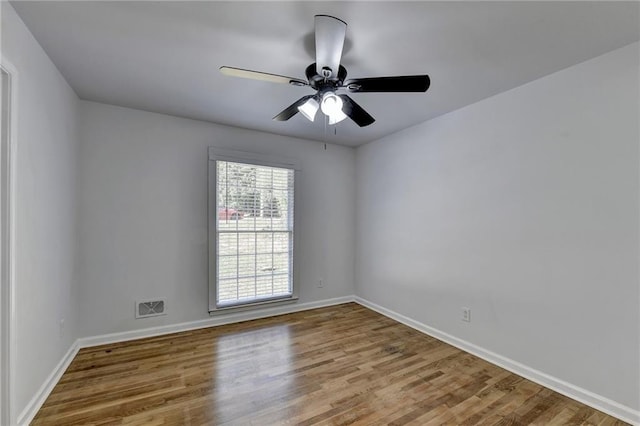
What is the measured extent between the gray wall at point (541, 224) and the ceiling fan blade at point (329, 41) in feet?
5.88

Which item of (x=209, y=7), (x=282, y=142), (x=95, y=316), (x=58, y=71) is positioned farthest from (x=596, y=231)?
(x=95, y=316)

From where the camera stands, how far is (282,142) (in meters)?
3.94

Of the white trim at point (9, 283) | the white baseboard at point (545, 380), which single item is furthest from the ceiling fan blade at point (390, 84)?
the white baseboard at point (545, 380)

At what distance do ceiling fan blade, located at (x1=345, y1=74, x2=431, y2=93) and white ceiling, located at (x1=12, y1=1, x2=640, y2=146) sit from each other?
305 mm

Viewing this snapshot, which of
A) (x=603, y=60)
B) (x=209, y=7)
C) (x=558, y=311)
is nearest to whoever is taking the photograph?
(x=209, y=7)

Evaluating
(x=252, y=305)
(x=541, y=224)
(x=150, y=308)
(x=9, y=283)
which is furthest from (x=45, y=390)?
(x=541, y=224)

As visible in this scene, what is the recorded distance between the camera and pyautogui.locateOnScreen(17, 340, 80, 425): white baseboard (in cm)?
175

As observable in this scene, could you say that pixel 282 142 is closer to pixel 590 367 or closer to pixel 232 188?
pixel 232 188

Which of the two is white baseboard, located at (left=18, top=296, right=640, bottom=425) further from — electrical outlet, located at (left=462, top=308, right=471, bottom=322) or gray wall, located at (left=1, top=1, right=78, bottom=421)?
electrical outlet, located at (left=462, top=308, right=471, bottom=322)

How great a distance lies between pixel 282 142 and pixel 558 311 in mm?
3426

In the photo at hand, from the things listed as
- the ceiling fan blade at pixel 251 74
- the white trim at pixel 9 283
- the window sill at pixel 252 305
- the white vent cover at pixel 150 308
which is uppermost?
the ceiling fan blade at pixel 251 74

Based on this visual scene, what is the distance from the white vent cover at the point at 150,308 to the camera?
3081 millimetres

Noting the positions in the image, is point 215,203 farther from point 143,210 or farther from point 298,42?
point 298,42

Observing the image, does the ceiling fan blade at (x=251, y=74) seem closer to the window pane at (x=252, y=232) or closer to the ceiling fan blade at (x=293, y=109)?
the ceiling fan blade at (x=293, y=109)
